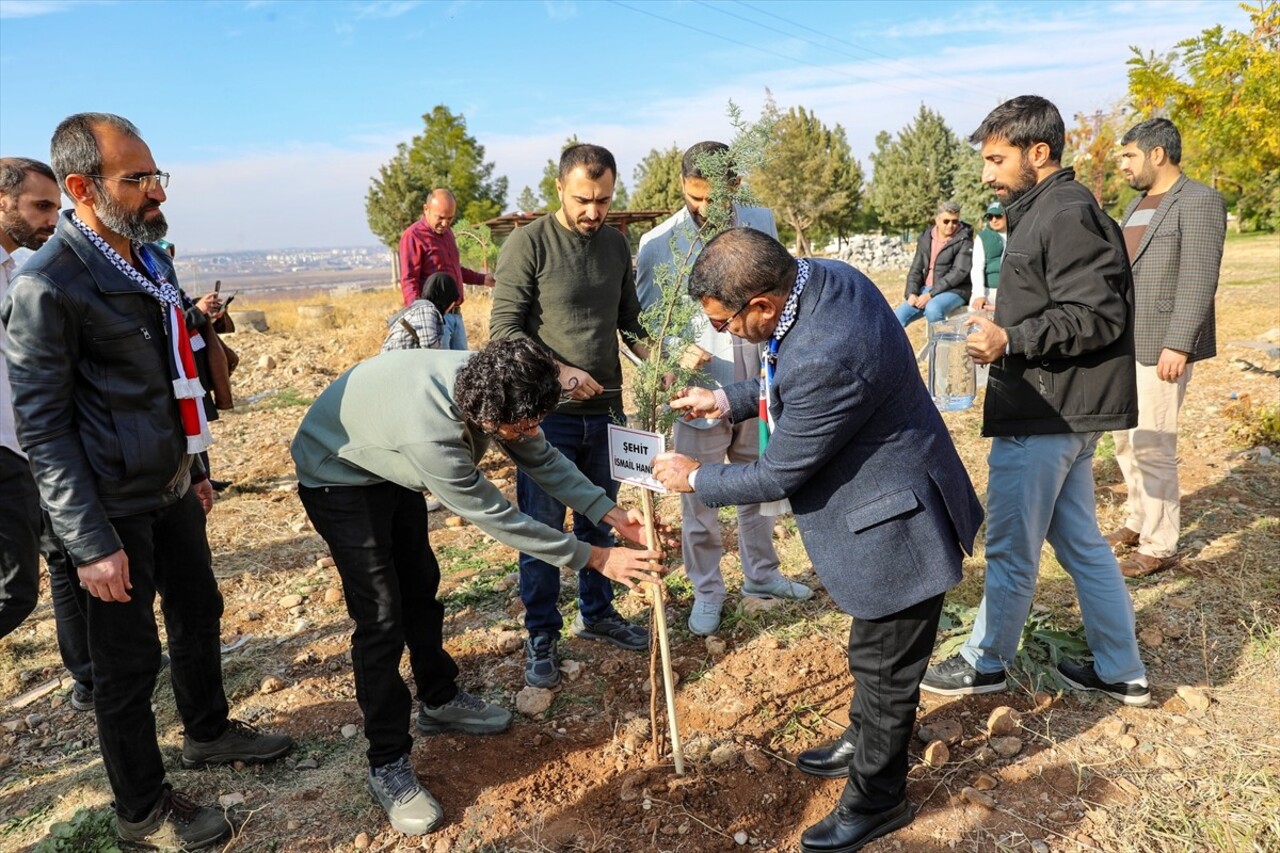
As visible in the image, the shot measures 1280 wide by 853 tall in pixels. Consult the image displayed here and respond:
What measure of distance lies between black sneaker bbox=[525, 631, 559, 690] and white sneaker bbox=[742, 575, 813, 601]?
1.15 metres

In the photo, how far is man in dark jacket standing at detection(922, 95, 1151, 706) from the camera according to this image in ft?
9.12

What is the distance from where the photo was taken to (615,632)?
12.6ft

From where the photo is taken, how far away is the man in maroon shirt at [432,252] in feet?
22.0

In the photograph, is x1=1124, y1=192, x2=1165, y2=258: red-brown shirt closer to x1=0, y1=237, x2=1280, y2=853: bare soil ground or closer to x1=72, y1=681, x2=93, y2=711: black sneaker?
x1=0, y1=237, x2=1280, y2=853: bare soil ground

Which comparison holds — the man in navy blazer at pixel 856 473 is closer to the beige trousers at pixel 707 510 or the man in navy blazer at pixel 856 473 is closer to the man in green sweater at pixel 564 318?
the man in green sweater at pixel 564 318

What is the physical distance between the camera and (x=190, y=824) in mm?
2691

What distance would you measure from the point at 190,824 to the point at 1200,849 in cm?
328

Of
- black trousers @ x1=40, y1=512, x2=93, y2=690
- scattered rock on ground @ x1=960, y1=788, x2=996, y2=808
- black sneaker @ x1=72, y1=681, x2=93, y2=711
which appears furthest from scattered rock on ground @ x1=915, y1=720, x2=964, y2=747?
black sneaker @ x1=72, y1=681, x2=93, y2=711

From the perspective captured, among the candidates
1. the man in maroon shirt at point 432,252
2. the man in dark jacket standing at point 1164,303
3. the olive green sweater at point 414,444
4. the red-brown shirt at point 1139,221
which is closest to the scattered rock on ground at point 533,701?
the olive green sweater at point 414,444

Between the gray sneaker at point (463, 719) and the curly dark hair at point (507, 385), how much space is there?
1.47m

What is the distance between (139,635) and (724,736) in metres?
2.14

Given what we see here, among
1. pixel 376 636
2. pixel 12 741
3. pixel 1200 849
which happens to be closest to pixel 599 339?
pixel 376 636

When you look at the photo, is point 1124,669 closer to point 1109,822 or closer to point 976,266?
point 1109,822

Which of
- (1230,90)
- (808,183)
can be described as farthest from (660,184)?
(1230,90)
